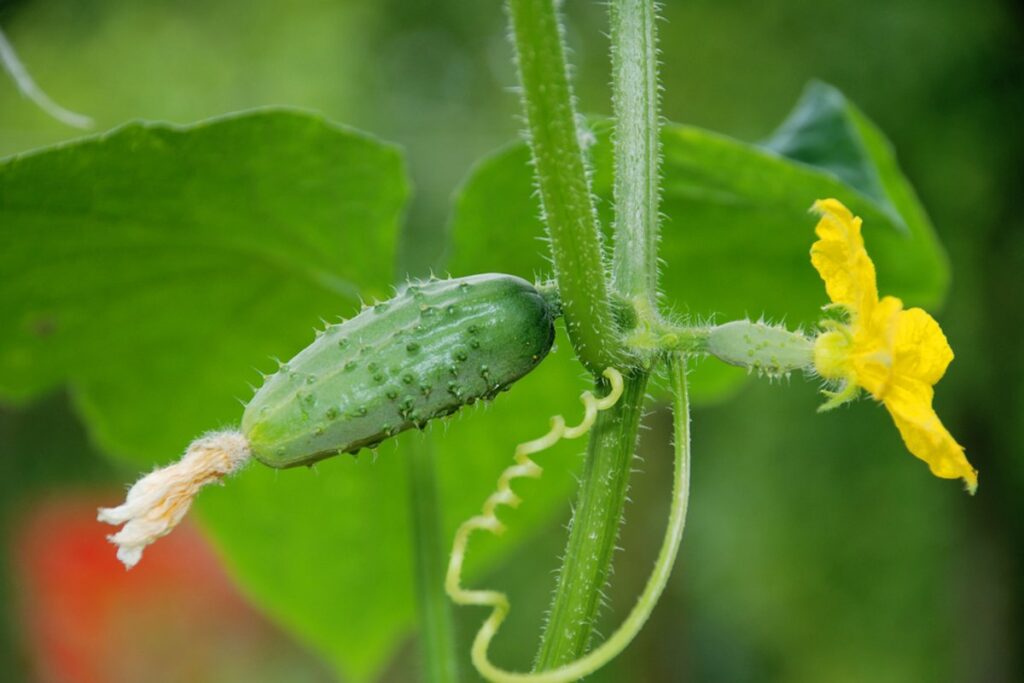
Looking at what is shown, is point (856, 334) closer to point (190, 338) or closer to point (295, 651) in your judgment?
point (190, 338)

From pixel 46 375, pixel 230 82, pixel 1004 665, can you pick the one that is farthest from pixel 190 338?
pixel 230 82

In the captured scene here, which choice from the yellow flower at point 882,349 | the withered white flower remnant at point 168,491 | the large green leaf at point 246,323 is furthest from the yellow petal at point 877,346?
the large green leaf at point 246,323

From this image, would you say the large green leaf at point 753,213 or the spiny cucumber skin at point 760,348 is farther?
the large green leaf at point 753,213

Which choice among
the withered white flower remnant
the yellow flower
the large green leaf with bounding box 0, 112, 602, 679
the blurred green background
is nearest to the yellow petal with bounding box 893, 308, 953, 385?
the yellow flower

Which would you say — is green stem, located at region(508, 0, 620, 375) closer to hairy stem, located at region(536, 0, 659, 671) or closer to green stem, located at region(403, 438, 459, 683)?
hairy stem, located at region(536, 0, 659, 671)

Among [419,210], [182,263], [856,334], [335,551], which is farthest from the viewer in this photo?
[419,210]

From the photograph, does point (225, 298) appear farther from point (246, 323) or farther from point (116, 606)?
point (116, 606)

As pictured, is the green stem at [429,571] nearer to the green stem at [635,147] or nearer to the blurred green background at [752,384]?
the green stem at [635,147]
